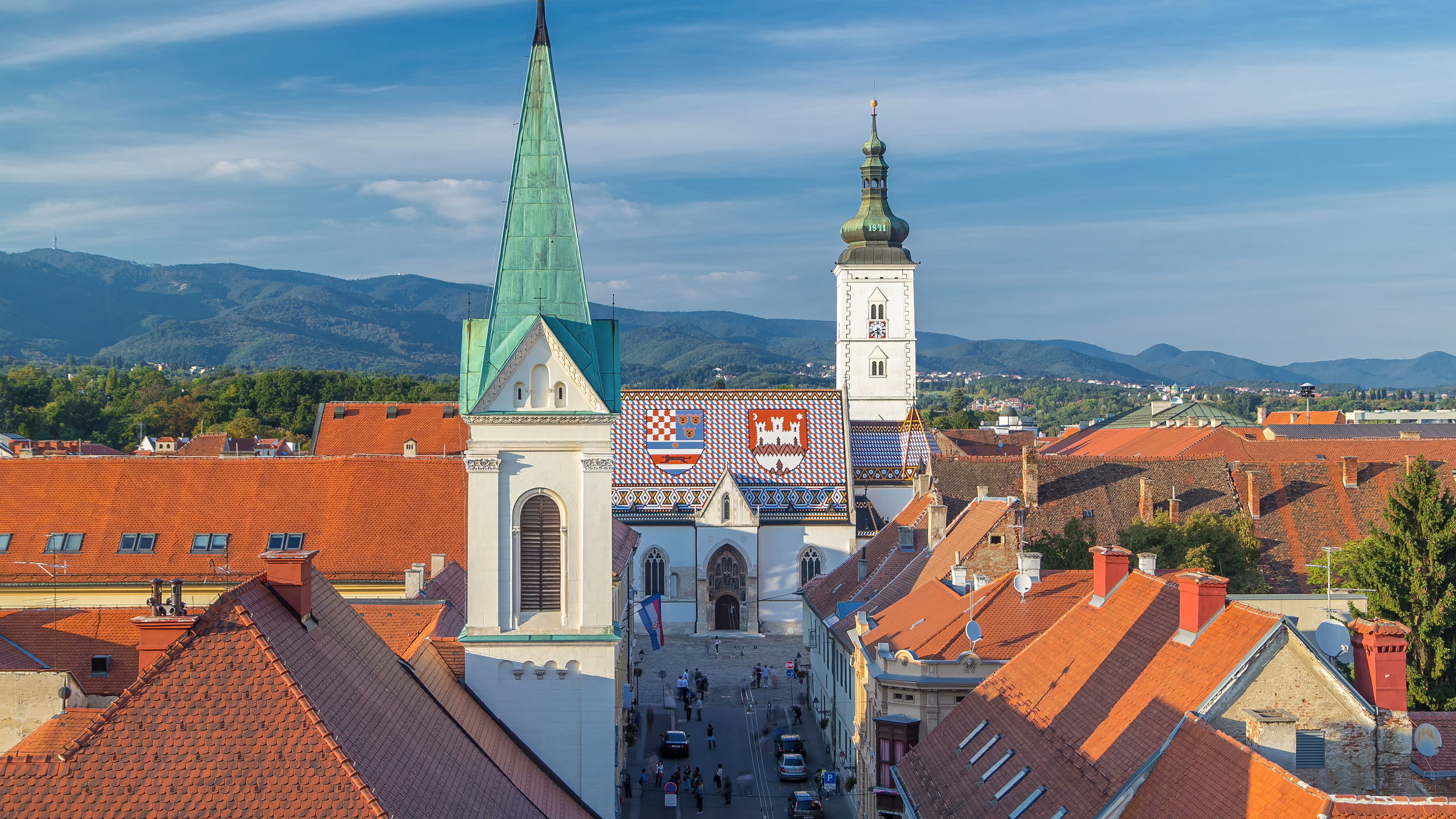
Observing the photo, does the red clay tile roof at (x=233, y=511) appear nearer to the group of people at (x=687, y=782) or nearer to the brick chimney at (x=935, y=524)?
the group of people at (x=687, y=782)

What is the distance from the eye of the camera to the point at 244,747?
52.9 ft

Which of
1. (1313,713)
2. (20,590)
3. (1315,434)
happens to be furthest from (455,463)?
(1315,434)

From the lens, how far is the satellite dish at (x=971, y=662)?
115 feet

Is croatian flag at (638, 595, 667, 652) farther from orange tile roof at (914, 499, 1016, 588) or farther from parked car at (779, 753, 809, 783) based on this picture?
orange tile roof at (914, 499, 1016, 588)

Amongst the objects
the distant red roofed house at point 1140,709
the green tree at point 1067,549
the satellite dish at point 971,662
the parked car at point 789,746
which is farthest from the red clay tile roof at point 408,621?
the green tree at point 1067,549

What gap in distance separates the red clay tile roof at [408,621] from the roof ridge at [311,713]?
10804 mm

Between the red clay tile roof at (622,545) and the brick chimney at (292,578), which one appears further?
the red clay tile roof at (622,545)

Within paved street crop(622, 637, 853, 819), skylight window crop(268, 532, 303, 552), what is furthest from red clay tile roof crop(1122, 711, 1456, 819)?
skylight window crop(268, 532, 303, 552)

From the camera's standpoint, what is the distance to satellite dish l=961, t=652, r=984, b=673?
3494cm

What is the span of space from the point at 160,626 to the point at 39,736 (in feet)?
10.8

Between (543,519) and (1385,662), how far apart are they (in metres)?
15.6

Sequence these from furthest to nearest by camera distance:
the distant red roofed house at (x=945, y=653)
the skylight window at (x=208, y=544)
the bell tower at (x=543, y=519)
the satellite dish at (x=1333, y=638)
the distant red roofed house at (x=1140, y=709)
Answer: the skylight window at (x=208, y=544) < the distant red roofed house at (x=945, y=653) < the bell tower at (x=543, y=519) < the satellite dish at (x=1333, y=638) < the distant red roofed house at (x=1140, y=709)

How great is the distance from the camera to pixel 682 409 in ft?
276

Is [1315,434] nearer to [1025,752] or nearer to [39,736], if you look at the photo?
[1025,752]
